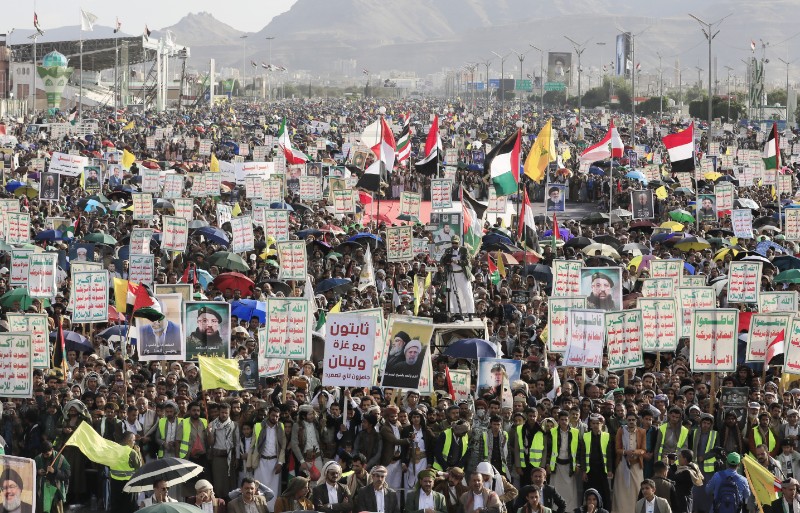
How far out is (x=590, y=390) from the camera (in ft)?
46.4

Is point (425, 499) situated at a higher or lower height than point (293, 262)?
lower

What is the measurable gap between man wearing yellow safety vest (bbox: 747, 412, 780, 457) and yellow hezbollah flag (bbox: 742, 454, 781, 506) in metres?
1.40

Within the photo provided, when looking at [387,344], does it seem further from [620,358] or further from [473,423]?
[620,358]

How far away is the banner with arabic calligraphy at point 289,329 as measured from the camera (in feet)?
46.3

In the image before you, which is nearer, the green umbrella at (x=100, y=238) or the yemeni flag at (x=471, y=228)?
the yemeni flag at (x=471, y=228)

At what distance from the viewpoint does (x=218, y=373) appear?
1437 centimetres

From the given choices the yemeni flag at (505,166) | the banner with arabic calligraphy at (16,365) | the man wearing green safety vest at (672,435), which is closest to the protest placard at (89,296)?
the banner with arabic calligraphy at (16,365)

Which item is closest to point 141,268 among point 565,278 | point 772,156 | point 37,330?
point 565,278

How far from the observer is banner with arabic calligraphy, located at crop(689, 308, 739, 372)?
14258 millimetres

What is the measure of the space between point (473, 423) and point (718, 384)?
3624 millimetres

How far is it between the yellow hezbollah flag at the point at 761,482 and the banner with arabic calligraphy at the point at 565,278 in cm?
784

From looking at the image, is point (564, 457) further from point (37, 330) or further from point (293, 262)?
point (293, 262)

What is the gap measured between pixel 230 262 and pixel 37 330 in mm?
7743

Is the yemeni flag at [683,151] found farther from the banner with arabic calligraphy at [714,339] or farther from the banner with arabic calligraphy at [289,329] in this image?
the banner with arabic calligraphy at [289,329]
